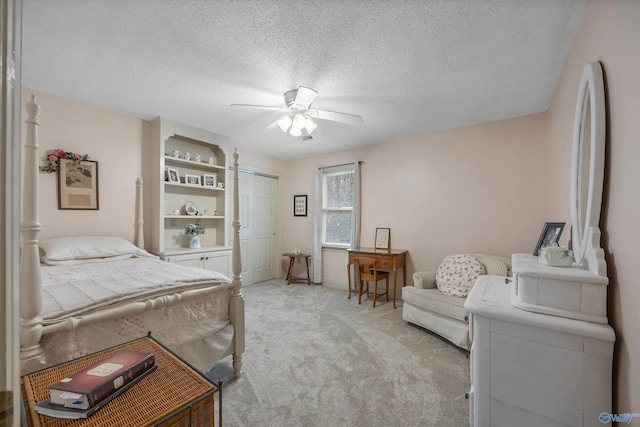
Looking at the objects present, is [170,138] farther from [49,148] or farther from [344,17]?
[344,17]

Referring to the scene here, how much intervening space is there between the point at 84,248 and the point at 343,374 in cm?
267

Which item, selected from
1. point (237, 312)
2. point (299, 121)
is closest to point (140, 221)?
point (237, 312)

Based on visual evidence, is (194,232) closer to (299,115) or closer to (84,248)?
(84,248)

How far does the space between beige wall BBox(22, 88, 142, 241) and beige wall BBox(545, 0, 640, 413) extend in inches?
161

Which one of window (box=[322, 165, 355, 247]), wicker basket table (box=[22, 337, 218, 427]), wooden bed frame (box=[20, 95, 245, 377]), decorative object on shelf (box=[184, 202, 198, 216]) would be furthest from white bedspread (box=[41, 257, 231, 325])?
window (box=[322, 165, 355, 247])

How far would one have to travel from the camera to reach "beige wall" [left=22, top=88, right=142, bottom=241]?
2.64 m

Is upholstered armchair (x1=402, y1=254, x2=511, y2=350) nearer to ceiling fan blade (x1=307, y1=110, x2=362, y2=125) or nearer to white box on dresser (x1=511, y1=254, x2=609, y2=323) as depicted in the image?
white box on dresser (x1=511, y1=254, x2=609, y2=323)

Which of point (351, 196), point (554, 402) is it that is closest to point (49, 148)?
point (351, 196)

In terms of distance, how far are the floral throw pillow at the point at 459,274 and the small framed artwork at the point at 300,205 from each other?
2.73m

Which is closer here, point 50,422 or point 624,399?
point 50,422

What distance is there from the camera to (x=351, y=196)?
15.1 feet

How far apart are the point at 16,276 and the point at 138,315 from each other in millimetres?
1219

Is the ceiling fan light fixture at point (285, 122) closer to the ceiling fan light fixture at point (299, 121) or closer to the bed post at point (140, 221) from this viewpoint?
the ceiling fan light fixture at point (299, 121)

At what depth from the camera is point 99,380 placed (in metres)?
0.89
